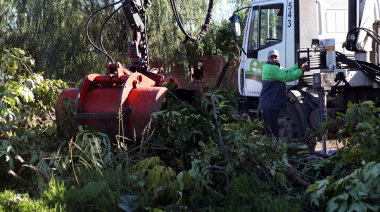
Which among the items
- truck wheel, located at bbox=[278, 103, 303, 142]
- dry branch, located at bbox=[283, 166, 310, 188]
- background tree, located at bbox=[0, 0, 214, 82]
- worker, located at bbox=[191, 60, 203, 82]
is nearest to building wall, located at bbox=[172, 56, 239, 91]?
worker, located at bbox=[191, 60, 203, 82]

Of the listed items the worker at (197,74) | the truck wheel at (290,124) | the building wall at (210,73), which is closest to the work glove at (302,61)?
the truck wheel at (290,124)

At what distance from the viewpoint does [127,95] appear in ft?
13.1

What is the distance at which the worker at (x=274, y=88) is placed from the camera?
575 cm

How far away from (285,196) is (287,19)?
15.3 feet

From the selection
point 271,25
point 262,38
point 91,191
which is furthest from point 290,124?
point 91,191

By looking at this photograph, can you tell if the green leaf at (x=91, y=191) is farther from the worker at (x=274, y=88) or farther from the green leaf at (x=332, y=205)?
the worker at (x=274, y=88)

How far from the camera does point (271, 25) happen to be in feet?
23.0

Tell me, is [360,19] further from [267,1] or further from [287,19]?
[267,1]

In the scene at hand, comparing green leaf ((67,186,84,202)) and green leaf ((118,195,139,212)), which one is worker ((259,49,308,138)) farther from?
green leaf ((67,186,84,202))

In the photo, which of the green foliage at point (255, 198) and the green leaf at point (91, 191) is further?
the green leaf at point (91, 191)

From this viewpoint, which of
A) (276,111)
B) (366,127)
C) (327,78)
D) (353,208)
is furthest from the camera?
(276,111)

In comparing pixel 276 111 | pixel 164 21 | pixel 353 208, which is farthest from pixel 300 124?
pixel 164 21

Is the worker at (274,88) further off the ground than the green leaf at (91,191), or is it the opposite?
the worker at (274,88)

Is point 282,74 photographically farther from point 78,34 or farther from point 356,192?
point 78,34
